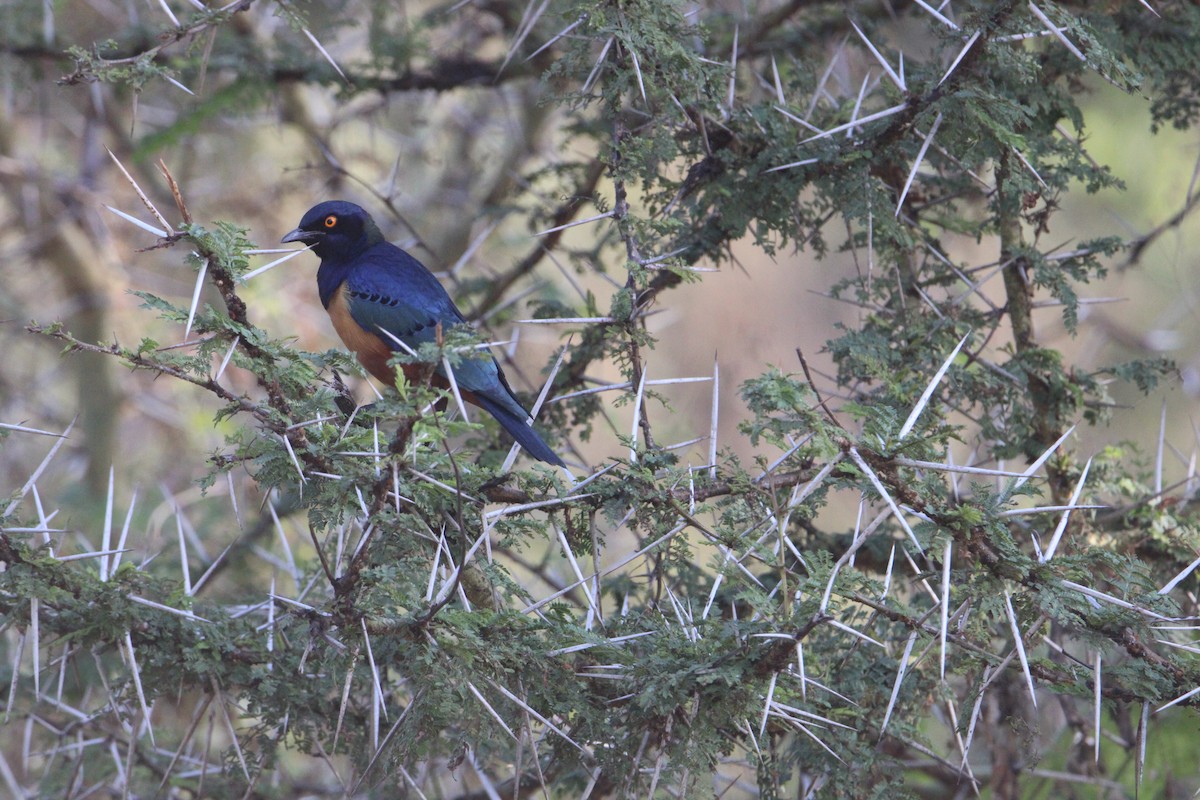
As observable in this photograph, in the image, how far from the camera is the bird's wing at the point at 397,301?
5.16 metres

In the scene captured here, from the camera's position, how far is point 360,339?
5.29m

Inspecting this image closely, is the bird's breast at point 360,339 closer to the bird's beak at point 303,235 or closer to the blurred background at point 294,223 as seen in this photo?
the bird's beak at point 303,235

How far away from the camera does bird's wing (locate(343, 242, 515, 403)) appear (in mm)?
5160

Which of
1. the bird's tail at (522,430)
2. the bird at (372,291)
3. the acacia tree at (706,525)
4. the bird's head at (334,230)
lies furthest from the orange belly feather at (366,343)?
the bird's tail at (522,430)

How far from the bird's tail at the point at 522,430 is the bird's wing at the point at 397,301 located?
2.27 ft

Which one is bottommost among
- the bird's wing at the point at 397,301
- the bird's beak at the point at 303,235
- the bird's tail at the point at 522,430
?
the bird's tail at the point at 522,430

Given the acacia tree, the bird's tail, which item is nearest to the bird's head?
the acacia tree

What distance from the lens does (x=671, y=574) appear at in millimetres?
4113

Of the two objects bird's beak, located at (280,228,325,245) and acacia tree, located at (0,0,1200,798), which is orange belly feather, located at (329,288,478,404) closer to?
bird's beak, located at (280,228,325,245)

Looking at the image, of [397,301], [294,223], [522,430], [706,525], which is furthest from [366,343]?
[294,223]

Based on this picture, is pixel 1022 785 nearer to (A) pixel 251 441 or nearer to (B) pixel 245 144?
(A) pixel 251 441

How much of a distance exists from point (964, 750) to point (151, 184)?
7.48 metres

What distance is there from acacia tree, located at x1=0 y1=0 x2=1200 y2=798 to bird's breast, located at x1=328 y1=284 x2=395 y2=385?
2.26 feet

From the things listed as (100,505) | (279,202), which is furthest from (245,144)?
(100,505)
